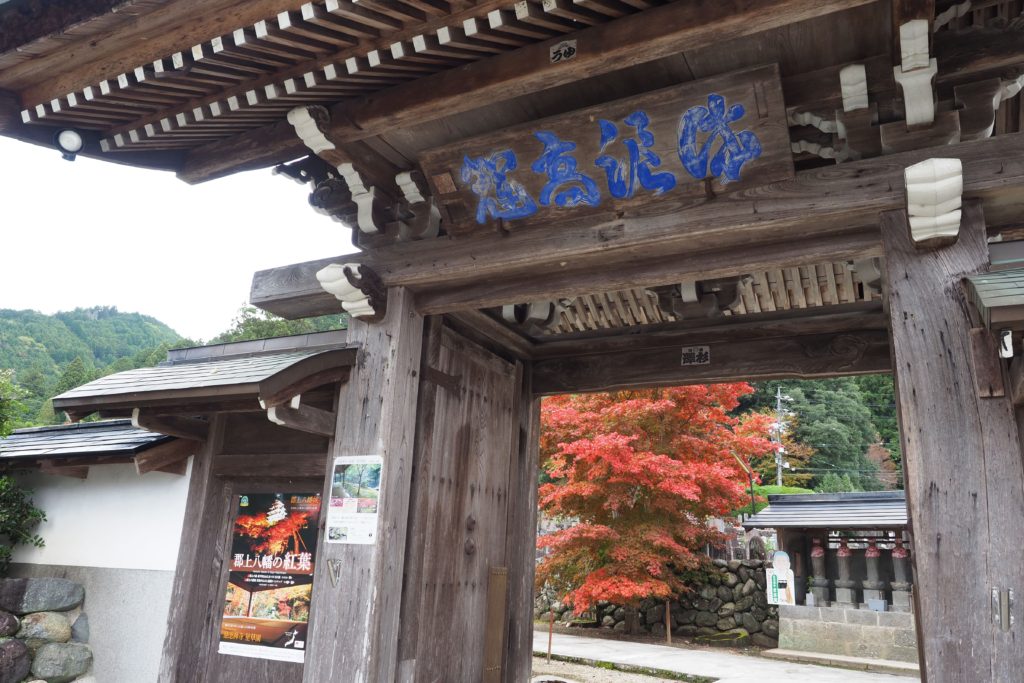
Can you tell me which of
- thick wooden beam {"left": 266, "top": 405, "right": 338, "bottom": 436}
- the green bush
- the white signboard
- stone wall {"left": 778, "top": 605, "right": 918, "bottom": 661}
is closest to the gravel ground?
the white signboard

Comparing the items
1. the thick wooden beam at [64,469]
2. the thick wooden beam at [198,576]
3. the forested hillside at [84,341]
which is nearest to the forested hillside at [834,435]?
the forested hillside at [84,341]

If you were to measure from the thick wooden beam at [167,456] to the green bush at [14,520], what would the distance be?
4.21 feet

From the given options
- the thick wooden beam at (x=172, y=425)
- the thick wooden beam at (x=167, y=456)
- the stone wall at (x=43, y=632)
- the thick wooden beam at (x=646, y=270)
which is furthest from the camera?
the thick wooden beam at (x=167, y=456)

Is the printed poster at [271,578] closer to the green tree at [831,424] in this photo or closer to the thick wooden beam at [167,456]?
Answer: the thick wooden beam at [167,456]

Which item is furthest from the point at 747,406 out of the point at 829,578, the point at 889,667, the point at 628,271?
the point at 628,271

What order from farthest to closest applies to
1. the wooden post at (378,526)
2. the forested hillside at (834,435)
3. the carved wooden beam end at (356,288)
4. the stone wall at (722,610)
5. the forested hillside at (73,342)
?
the forested hillside at (73,342), the forested hillside at (834,435), the stone wall at (722,610), the carved wooden beam end at (356,288), the wooden post at (378,526)

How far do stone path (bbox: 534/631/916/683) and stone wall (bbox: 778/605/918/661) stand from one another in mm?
1092

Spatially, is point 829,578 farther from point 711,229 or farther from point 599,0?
point 599,0

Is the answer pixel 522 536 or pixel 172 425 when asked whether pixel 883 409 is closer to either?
pixel 522 536

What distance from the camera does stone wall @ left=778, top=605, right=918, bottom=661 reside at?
11586 mm

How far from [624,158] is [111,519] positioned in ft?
16.4

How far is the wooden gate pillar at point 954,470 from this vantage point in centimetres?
269

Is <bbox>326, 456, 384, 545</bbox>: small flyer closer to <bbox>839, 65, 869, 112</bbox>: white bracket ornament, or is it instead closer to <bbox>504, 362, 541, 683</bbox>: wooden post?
<bbox>504, 362, 541, 683</bbox>: wooden post

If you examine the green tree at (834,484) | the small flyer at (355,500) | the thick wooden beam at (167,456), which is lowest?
the small flyer at (355,500)
